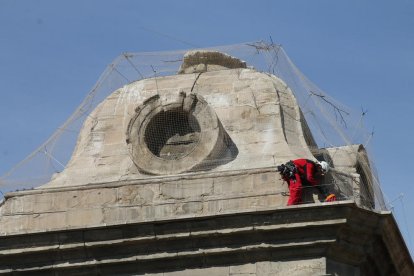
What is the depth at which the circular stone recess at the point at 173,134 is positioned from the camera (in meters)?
38.7

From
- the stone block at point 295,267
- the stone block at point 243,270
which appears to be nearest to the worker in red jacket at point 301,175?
the stone block at point 295,267

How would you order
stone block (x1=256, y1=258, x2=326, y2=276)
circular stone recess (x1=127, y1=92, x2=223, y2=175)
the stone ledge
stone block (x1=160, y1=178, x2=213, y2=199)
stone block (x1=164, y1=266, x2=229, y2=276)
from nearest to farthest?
stone block (x1=256, y1=258, x2=326, y2=276) → the stone ledge → stone block (x1=164, y1=266, x2=229, y2=276) → stone block (x1=160, y1=178, x2=213, y2=199) → circular stone recess (x1=127, y1=92, x2=223, y2=175)

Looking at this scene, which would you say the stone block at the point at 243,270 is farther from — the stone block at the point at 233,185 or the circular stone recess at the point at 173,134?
the circular stone recess at the point at 173,134

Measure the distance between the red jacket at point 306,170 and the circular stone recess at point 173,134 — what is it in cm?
220

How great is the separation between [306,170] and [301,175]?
24 cm

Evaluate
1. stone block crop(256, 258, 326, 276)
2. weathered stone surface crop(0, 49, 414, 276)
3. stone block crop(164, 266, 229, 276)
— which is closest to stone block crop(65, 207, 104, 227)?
weathered stone surface crop(0, 49, 414, 276)

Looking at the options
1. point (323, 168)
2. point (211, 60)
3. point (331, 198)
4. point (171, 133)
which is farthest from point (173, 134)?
point (331, 198)

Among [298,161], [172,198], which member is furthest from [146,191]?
[298,161]

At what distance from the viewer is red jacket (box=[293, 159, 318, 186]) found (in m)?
37.2

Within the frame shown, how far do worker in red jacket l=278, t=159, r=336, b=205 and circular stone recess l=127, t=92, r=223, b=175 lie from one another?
211 cm

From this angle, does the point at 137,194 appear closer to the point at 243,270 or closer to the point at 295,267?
the point at 243,270

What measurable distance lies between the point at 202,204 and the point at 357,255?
3452 mm

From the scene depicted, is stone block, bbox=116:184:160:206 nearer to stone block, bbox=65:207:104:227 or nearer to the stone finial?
stone block, bbox=65:207:104:227

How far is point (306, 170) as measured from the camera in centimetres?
3731
